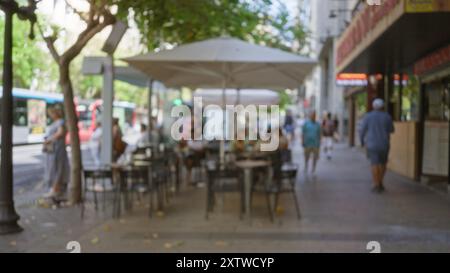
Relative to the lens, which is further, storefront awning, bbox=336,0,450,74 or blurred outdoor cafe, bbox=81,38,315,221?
blurred outdoor cafe, bbox=81,38,315,221

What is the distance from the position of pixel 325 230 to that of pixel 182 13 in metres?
4.33

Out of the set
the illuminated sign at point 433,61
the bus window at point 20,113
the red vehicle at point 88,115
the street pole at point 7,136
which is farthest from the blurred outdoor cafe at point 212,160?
the red vehicle at point 88,115

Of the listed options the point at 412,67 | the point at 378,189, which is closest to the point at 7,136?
the point at 378,189

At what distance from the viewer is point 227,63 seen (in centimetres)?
1070

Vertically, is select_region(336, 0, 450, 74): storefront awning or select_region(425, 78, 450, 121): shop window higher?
select_region(336, 0, 450, 74): storefront awning

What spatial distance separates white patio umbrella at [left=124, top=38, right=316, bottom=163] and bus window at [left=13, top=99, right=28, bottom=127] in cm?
2117

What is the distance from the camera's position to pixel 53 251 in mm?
6773

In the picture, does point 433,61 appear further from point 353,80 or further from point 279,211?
point 353,80

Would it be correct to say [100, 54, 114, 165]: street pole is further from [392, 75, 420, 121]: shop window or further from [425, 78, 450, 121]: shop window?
[392, 75, 420, 121]: shop window

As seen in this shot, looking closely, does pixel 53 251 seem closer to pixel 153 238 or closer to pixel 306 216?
pixel 153 238

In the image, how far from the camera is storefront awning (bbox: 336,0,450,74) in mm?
8766

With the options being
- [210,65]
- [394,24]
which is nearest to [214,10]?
[210,65]

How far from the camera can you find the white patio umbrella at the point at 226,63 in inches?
358

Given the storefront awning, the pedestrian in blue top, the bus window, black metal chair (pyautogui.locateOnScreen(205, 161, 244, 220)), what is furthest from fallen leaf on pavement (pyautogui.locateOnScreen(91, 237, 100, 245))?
the bus window
